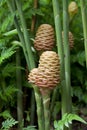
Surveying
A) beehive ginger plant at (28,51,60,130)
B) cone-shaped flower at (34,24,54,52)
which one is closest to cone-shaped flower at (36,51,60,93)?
beehive ginger plant at (28,51,60,130)

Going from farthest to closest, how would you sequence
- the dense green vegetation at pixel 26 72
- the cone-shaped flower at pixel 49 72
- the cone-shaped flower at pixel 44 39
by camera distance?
the dense green vegetation at pixel 26 72 < the cone-shaped flower at pixel 44 39 < the cone-shaped flower at pixel 49 72

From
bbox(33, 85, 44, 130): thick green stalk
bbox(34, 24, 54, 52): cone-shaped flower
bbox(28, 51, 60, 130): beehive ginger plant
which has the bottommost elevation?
bbox(33, 85, 44, 130): thick green stalk

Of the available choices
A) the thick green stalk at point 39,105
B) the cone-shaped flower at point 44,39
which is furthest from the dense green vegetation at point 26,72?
the thick green stalk at point 39,105

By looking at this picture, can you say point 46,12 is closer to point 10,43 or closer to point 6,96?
point 10,43

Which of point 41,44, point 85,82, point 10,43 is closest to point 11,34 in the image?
point 10,43

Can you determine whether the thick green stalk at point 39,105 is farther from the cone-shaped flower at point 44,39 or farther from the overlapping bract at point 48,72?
the cone-shaped flower at point 44,39

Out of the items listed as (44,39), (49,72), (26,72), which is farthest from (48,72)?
(26,72)

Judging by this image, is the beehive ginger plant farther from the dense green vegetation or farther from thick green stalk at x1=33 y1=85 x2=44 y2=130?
the dense green vegetation

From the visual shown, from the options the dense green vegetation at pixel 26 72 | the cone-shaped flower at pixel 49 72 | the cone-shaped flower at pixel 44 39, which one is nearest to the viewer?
the cone-shaped flower at pixel 49 72

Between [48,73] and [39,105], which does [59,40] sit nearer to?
[48,73]
